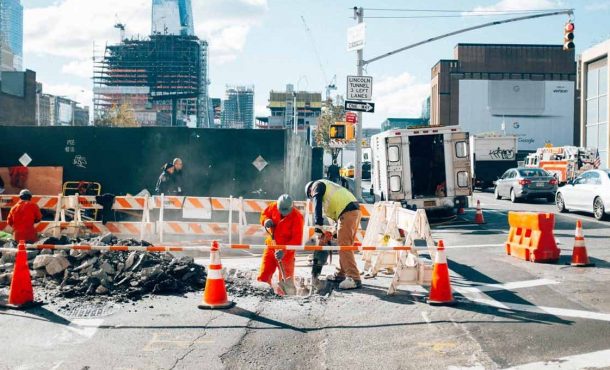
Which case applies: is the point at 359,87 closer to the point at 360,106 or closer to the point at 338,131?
the point at 360,106

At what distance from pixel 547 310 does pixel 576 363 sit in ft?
7.01

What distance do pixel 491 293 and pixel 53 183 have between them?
14099 millimetres

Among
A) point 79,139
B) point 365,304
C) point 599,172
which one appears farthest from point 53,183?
point 599,172

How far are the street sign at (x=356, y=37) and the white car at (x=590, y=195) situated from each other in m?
8.75

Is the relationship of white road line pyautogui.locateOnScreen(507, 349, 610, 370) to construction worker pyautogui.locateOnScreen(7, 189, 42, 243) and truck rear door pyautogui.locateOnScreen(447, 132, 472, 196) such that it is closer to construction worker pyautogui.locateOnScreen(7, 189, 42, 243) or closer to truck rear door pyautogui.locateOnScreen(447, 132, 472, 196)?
construction worker pyautogui.locateOnScreen(7, 189, 42, 243)

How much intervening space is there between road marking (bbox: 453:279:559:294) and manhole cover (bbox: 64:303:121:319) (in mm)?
4920

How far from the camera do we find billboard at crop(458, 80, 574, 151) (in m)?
102

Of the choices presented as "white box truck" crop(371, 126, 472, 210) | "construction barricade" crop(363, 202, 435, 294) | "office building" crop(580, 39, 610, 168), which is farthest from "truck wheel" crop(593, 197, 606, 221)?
"office building" crop(580, 39, 610, 168)

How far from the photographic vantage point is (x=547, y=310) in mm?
8250

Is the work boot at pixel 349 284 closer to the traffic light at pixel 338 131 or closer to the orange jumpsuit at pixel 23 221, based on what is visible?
the orange jumpsuit at pixel 23 221

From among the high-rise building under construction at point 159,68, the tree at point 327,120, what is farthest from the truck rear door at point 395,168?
the high-rise building under construction at point 159,68

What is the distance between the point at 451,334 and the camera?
23.7ft

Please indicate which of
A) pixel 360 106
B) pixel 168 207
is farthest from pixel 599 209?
pixel 168 207

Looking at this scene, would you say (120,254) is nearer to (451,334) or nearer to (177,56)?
(451,334)
